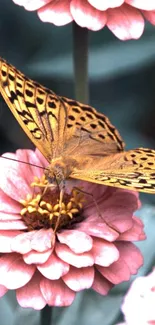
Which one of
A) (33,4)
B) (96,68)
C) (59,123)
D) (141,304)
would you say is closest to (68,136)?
(59,123)

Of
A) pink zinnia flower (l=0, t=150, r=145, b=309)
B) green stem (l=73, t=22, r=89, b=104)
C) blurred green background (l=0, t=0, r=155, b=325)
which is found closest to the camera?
pink zinnia flower (l=0, t=150, r=145, b=309)

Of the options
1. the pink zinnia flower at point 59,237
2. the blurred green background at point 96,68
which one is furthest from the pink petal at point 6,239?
the blurred green background at point 96,68

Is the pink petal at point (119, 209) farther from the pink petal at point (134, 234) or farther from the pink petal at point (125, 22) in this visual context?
the pink petal at point (125, 22)

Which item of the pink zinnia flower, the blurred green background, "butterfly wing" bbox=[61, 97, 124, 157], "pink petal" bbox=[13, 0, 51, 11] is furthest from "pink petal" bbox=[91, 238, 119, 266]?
the blurred green background

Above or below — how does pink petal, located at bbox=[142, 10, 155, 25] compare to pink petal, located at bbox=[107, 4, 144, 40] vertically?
above

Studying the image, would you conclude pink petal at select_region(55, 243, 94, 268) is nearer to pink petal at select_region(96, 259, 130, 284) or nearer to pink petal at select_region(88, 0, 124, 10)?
pink petal at select_region(96, 259, 130, 284)

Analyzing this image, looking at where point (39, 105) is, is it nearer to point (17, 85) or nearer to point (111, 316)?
point (17, 85)
